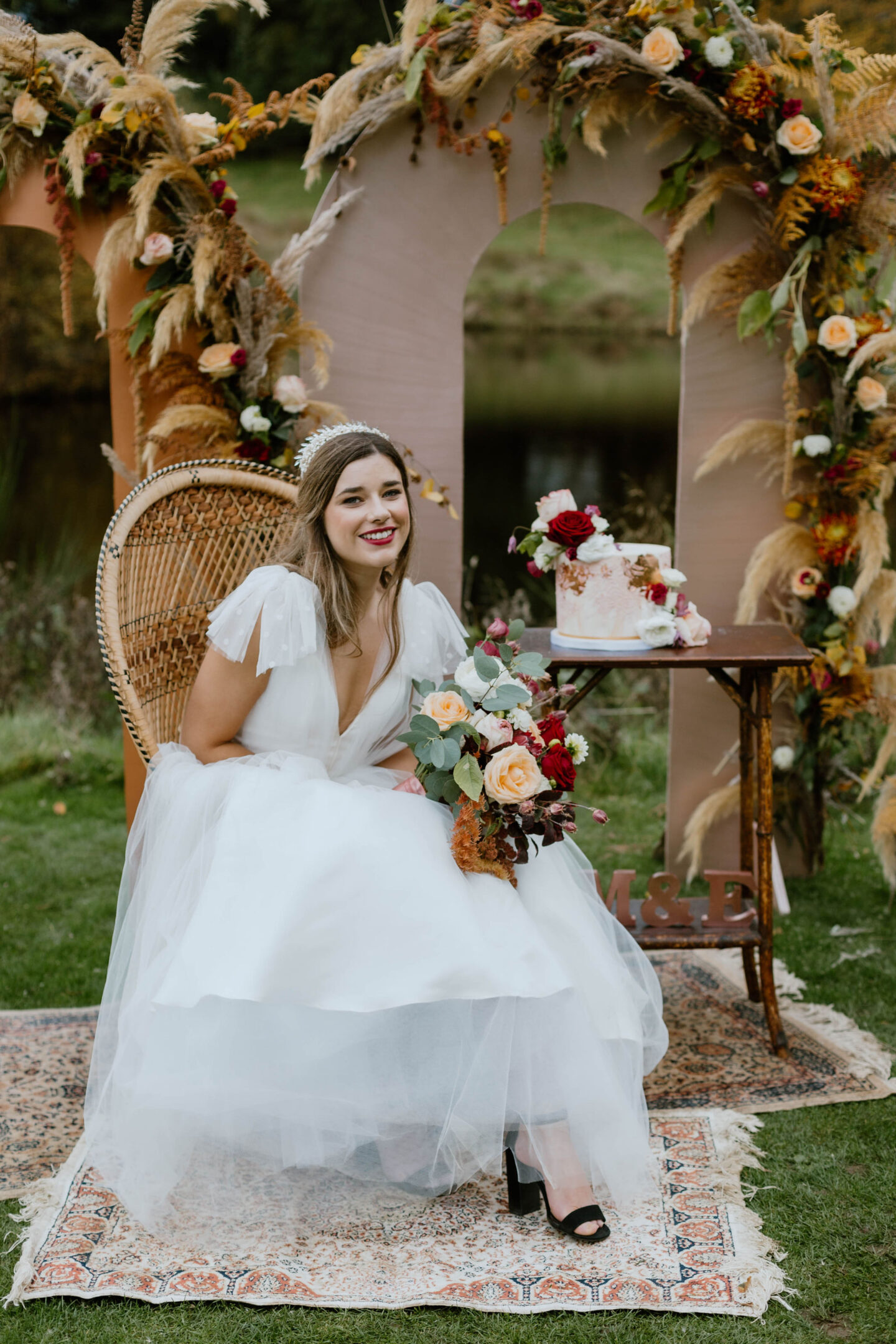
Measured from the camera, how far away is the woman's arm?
102 inches

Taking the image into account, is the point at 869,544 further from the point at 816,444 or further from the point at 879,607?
the point at 816,444

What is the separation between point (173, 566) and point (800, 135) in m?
2.16

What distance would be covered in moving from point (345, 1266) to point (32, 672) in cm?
492

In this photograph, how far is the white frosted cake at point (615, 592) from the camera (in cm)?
289

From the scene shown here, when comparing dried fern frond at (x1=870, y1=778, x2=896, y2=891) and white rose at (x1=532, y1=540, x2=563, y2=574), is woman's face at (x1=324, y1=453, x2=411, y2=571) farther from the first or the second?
dried fern frond at (x1=870, y1=778, x2=896, y2=891)

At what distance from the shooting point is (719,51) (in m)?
3.39

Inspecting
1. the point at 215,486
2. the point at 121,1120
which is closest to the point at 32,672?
the point at 215,486

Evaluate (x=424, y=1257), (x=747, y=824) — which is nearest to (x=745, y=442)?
(x=747, y=824)

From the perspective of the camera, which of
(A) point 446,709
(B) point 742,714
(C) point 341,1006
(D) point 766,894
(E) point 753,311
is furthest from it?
(E) point 753,311

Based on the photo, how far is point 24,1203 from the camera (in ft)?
7.69

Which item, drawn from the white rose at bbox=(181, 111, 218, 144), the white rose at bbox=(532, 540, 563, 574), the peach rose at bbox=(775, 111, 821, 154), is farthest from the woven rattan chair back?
the peach rose at bbox=(775, 111, 821, 154)

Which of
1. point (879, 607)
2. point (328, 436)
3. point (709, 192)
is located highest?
point (709, 192)

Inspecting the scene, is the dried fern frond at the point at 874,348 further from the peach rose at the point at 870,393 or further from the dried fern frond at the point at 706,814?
the dried fern frond at the point at 706,814

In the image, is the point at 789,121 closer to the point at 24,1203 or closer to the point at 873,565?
the point at 873,565
